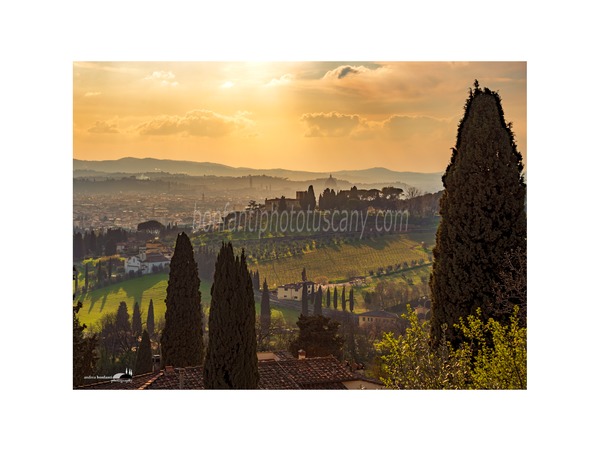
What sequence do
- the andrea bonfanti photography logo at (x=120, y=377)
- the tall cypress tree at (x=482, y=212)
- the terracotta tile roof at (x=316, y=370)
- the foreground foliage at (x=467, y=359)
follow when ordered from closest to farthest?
the foreground foliage at (x=467, y=359) → the tall cypress tree at (x=482, y=212) → the terracotta tile roof at (x=316, y=370) → the andrea bonfanti photography logo at (x=120, y=377)

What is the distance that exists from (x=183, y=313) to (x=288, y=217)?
7.03 ft

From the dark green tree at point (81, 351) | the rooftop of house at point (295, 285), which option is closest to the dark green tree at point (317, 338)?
the rooftop of house at point (295, 285)

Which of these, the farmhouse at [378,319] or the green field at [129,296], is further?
the farmhouse at [378,319]

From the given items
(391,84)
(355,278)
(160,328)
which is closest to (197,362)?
(160,328)

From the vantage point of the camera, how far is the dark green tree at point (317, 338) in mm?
10969

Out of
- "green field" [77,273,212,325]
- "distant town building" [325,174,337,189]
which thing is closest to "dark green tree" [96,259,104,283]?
"green field" [77,273,212,325]

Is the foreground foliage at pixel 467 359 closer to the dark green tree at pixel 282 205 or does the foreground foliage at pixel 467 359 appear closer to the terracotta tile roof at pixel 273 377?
the terracotta tile roof at pixel 273 377

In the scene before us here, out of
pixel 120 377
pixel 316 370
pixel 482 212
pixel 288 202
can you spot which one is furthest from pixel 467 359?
pixel 120 377

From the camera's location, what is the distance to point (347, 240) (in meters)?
10.9

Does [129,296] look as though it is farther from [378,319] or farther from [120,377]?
[378,319]

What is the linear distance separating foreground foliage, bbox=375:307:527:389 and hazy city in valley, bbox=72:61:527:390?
0.12m

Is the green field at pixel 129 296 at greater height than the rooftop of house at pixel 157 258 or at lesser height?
lesser

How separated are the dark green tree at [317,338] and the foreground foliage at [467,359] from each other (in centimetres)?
136
